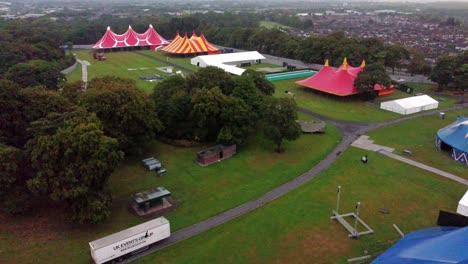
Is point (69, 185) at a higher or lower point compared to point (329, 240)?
higher

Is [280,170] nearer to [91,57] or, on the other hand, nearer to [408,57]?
[408,57]

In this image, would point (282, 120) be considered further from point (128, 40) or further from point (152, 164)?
point (128, 40)

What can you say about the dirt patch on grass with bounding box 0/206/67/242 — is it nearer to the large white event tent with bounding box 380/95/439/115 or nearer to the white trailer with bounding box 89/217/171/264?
the white trailer with bounding box 89/217/171/264

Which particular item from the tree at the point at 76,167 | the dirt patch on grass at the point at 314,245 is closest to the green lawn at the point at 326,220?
the dirt patch on grass at the point at 314,245

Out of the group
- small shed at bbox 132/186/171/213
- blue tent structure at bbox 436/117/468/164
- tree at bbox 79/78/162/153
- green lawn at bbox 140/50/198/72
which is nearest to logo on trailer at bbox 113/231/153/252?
small shed at bbox 132/186/171/213

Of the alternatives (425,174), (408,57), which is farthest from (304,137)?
(408,57)
